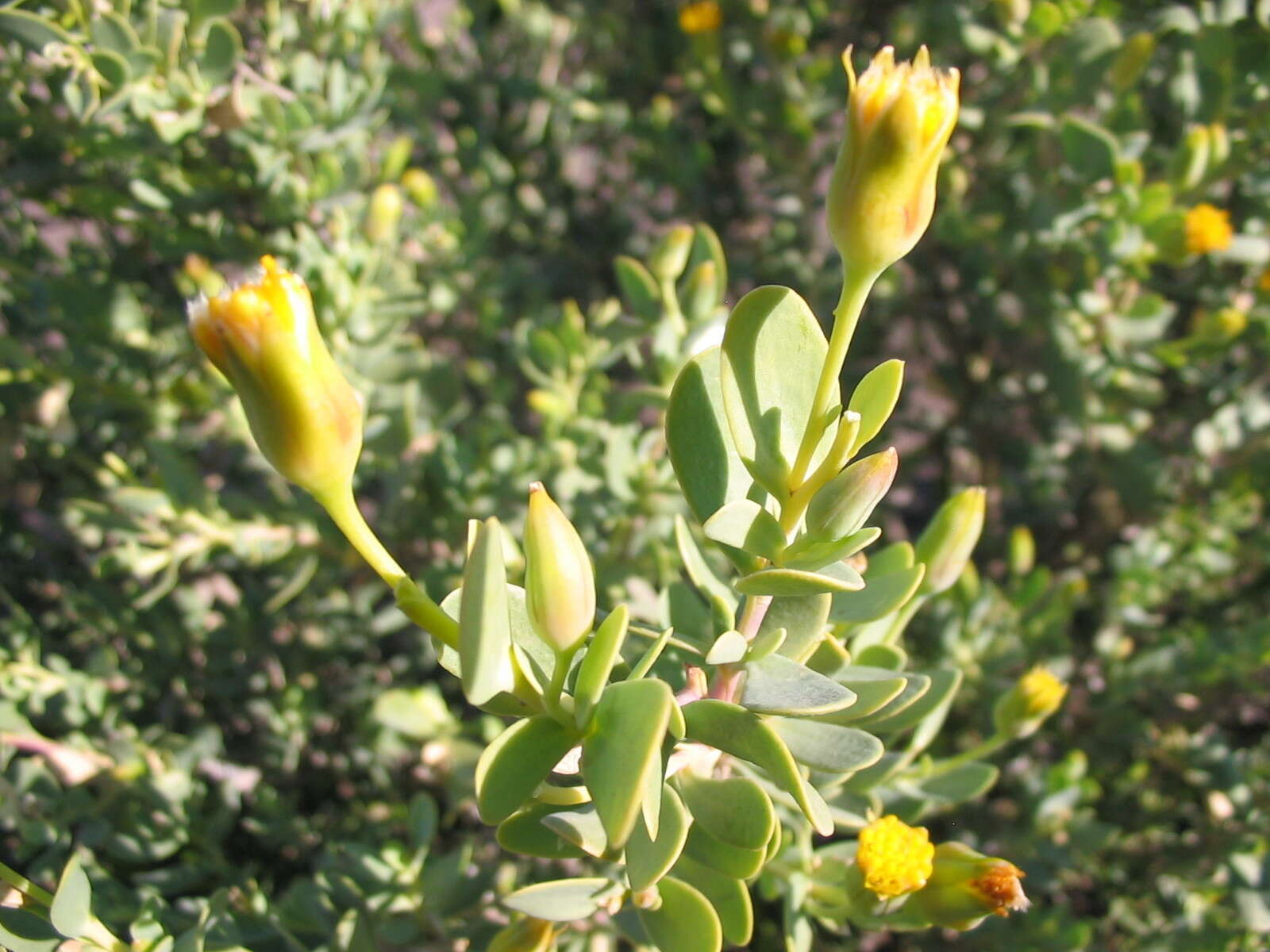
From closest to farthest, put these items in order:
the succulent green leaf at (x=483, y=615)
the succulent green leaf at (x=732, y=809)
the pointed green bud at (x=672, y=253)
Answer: the succulent green leaf at (x=483, y=615) → the succulent green leaf at (x=732, y=809) → the pointed green bud at (x=672, y=253)

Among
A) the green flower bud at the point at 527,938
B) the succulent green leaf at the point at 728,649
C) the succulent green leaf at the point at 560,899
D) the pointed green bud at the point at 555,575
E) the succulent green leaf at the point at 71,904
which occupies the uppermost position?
the pointed green bud at the point at 555,575

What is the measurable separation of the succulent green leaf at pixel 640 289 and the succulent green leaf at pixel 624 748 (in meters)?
0.62

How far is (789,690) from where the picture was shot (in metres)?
0.66

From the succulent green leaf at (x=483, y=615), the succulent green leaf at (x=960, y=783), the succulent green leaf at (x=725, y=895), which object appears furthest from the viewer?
the succulent green leaf at (x=960, y=783)

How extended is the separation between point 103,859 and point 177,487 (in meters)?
0.53

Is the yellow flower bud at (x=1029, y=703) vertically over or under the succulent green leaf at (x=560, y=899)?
over

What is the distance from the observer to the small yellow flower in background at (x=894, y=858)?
0.82 m

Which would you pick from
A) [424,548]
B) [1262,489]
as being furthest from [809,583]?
[1262,489]

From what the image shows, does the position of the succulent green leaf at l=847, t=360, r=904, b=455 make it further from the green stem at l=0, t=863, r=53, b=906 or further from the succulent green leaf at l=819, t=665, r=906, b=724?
the green stem at l=0, t=863, r=53, b=906

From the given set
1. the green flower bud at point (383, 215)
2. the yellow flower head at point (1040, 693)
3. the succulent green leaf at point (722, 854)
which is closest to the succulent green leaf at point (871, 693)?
the succulent green leaf at point (722, 854)

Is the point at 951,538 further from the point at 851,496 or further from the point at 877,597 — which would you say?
the point at 851,496

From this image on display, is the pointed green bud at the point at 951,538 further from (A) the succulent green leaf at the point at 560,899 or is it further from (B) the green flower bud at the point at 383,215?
(B) the green flower bud at the point at 383,215

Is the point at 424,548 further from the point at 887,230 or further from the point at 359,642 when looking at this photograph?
the point at 887,230

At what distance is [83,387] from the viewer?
1412 millimetres
